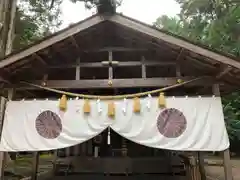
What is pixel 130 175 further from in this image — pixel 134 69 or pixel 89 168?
pixel 134 69

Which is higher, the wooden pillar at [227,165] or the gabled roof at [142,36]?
the gabled roof at [142,36]

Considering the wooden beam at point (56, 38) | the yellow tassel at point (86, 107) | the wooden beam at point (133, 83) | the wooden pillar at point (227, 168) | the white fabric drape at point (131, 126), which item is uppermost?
the wooden beam at point (56, 38)

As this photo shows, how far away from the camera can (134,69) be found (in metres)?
8.56

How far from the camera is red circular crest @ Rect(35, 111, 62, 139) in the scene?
5.95 m

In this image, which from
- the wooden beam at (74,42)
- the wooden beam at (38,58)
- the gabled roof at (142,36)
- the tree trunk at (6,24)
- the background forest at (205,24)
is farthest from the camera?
the background forest at (205,24)

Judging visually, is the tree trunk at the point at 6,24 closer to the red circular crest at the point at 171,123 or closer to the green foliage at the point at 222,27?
the red circular crest at the point at 171,123

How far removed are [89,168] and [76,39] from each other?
17.7ft

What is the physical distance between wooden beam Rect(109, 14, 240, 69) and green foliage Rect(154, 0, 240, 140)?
9895mm

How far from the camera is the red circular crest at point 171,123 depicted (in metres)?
5.79

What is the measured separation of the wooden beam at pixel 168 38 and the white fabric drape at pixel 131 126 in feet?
3.25

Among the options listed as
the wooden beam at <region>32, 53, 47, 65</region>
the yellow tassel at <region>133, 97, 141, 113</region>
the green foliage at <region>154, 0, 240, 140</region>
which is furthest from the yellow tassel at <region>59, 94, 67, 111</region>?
the green foliage at <region>154, 0, 240, 140</region>

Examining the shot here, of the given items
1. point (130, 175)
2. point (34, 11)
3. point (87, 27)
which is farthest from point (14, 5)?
point (130, 175)

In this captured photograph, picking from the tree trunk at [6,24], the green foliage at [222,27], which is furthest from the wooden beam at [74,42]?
the green foliage at [222,27]

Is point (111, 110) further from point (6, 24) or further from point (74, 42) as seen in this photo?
point (6, 24)
